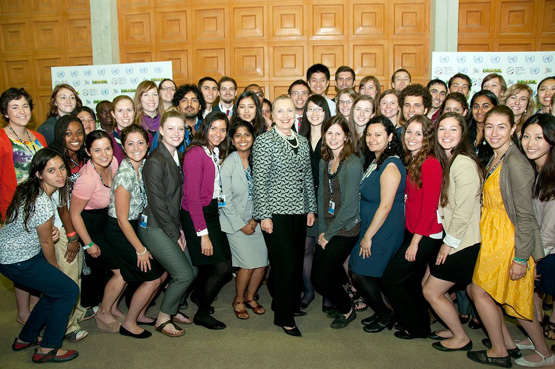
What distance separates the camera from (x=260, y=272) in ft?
12.4

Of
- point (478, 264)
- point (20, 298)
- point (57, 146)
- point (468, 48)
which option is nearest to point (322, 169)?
point (478, 264)

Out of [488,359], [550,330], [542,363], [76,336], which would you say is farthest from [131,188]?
[550,330]

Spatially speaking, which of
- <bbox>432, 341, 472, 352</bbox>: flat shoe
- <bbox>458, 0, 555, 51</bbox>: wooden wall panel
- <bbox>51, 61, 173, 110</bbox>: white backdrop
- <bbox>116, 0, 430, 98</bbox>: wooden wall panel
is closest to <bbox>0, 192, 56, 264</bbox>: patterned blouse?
<bbox>432, 341, 472, 352</bbox>: flat shoe

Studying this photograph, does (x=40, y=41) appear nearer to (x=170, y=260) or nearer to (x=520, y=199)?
(x=170, y=260)

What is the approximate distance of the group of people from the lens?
287 centimetres

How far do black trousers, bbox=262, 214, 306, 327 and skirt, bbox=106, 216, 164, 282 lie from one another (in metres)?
1.03

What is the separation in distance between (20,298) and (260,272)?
7.14ft

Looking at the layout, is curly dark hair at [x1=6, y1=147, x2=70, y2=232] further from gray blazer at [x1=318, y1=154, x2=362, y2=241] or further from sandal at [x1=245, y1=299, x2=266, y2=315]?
gray blazer at [x1=318, y1=154, x2=362, y2=241]

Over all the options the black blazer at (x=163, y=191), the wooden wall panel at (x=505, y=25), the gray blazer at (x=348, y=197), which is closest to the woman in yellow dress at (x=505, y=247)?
the gray blazer at (x=348, y=197)

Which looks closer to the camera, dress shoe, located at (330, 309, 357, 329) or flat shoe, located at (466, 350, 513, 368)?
flat shoe, located at (466, 350, 513, 368)

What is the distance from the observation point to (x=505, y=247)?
2801 mm

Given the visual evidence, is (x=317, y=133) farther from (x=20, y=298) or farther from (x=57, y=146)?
(x=20, y=298)

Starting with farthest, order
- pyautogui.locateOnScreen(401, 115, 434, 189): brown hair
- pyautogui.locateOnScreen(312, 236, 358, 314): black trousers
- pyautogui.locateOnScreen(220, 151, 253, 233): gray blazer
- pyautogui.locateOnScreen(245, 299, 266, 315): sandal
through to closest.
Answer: pyautogui.locateOnScreen(245, 299, 266, 315): sandal, pyautogui.locateOnScreen(220, 151, 253, 233): gray blazer, pyautogui.locateOnScreen(312, 236, 358, 314): black trousers, pyautogui.locateOnScreen(401, 115, 434, 189): brown hair

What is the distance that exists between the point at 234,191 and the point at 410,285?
1.71 meters
